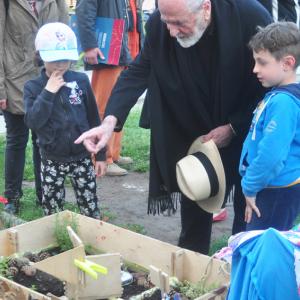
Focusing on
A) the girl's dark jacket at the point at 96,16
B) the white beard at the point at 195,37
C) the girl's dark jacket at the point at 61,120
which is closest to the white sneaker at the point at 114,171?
the girl's dark jacket at the point at 96,16

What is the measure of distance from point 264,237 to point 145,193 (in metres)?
3.56

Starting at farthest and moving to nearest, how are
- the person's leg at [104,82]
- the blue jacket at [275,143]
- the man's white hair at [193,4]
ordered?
1. the person's leg at [104,82]
2. the man's white hair at [193,4]
3. the blue jacket at [275,143]

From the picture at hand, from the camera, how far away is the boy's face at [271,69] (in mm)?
3008

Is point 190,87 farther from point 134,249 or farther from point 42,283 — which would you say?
point 42,283

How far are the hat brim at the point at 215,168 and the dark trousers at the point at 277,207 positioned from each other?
1.04ft

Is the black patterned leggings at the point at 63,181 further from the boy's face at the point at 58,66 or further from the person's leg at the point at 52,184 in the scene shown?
the boy's face at the point at 58,66

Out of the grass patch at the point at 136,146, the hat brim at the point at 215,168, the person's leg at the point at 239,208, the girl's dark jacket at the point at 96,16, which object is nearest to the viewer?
the hat brim at the point at 215,168

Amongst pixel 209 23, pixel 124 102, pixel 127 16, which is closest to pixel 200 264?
pixel 124 102

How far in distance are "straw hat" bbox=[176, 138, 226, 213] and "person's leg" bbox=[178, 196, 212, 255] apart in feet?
1.35

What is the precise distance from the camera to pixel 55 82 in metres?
4.02

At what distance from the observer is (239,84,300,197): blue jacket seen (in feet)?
9.58

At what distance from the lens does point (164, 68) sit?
350 cm

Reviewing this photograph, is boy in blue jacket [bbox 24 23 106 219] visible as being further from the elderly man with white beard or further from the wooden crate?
the elderly man with white beard

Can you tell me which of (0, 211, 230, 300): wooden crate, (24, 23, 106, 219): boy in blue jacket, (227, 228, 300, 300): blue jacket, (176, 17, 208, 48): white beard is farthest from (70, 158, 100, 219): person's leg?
(227, 228, 300, 300): blue jacket
